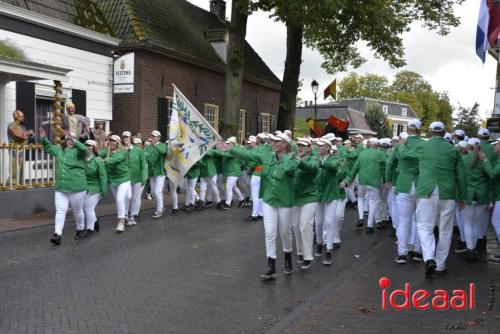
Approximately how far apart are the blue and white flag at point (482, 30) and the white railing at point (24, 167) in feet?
35.3

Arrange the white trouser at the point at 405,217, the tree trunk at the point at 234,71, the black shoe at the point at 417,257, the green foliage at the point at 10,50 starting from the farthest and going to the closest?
the tree trunk at the point at 234,71
the green foliage at the point at 10,50
the black shoe at the point at 417,257
the white trouser at the point at 405,217

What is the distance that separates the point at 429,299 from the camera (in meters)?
6.17

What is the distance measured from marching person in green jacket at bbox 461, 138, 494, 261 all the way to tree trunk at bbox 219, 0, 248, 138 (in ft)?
36.6

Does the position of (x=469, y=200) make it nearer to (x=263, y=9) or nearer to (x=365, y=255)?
(x=365, y=255)

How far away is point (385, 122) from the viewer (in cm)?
7294

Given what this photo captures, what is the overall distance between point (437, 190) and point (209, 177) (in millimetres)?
7737

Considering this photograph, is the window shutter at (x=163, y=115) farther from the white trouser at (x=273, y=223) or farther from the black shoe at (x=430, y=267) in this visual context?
the black shoe at (x=430, y=267)

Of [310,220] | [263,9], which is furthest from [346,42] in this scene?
[310,220]

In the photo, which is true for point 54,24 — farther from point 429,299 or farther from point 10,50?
point 429,299

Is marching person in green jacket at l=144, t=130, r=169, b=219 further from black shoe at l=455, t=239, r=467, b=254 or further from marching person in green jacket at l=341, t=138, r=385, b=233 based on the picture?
black shoe at l=455, t=239, r=467, b=254

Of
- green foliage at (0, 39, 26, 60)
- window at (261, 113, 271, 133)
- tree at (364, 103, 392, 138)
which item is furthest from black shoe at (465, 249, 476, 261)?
tree at (364, 103, 392, 138)

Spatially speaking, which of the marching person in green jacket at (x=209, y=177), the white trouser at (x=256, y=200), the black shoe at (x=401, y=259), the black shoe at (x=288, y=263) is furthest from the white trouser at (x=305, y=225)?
the marching person in green jacket at (x=209, y=177)

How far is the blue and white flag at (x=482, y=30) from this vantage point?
42.7 feet

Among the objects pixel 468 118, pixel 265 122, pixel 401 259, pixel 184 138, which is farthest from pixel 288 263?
pixel 265 122
